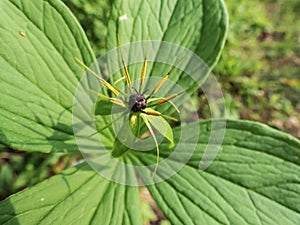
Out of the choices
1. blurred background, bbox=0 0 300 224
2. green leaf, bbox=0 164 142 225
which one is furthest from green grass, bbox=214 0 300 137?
green leaf, bbox=0 164 142 225

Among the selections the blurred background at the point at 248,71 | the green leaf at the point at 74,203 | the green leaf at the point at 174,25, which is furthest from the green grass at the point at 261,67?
the green leaf at the point at 74,203

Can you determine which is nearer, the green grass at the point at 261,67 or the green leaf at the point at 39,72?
the green leaf at the point at 39,72

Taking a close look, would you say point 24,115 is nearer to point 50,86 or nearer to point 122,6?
point 50,86

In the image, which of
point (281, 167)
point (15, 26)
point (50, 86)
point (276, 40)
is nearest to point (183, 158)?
point (281, 167)

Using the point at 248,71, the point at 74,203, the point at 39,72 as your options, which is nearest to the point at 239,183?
the point at 74,203

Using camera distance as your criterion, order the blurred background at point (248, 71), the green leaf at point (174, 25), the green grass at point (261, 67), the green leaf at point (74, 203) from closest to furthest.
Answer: the green leaf at point (74, 203) < the green leaf at point (174, 25) < the blurred background at point (248, 71) < the green grass at point (261, 67)

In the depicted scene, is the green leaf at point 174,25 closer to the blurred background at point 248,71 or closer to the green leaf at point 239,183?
the green leaf at point 239,183
